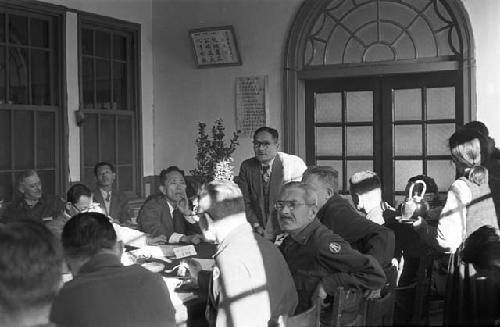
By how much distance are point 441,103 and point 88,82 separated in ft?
10.8

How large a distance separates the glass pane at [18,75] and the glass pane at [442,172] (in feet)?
11.9

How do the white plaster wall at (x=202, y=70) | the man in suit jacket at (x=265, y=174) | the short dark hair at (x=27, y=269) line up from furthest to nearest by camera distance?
the white plaster wall at (x=202, y=70) → the man in suit jacket at (x=265, y=174) → the short dark hair at (x=27, y=269)

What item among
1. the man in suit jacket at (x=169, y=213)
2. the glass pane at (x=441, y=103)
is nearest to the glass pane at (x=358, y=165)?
the glass pane at (x=441, y=103)

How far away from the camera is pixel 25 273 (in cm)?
154

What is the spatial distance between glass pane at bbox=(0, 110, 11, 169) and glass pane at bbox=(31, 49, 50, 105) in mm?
322

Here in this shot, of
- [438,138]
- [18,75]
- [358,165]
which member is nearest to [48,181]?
[18,75]

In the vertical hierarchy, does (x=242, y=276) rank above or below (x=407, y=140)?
below

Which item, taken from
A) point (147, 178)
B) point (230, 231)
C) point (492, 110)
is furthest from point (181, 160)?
point (230, 231)

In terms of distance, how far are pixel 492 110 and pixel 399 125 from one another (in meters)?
0.87

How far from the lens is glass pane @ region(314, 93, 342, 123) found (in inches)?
250

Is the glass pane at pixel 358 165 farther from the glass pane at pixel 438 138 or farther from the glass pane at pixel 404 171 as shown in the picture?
the glass pane at pixel 438 138

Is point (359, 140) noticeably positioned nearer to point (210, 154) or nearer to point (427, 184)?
point (427, 184)

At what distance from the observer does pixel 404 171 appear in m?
6.04

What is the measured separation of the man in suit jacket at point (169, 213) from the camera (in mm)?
4691
